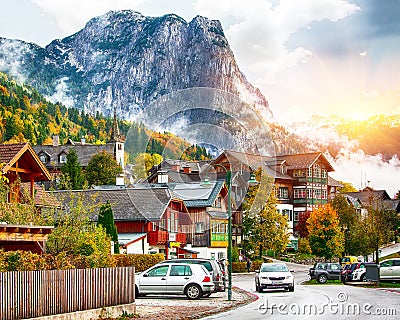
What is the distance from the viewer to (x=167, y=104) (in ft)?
165

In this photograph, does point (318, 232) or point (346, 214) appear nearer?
point (318, 232)

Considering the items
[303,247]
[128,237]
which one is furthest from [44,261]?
[303,247]

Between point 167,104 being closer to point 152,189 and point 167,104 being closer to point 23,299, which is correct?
point 152,189

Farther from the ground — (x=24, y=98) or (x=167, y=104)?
(x=24, y=98)

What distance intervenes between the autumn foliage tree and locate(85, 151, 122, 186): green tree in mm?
42938

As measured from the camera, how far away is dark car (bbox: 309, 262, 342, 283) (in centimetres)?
4838

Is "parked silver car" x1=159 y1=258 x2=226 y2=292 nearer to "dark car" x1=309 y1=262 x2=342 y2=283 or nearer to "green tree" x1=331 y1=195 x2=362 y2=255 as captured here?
"dark car" x1=309 y1=262 x2=342 y2=283

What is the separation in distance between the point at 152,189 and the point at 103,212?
14277 mm

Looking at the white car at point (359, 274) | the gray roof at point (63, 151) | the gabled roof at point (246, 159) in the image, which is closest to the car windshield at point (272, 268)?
the white car at point (359, 274)

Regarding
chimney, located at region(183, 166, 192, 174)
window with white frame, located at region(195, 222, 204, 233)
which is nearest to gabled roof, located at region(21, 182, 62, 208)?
chimney, located at region(183, 166, 192, 174)

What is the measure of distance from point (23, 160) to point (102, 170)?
7447 cm

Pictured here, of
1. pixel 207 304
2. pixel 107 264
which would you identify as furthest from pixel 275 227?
pixel 107 264

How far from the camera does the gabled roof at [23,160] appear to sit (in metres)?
34.1

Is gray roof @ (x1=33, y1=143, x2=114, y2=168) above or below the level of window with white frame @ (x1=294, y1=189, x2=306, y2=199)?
above
